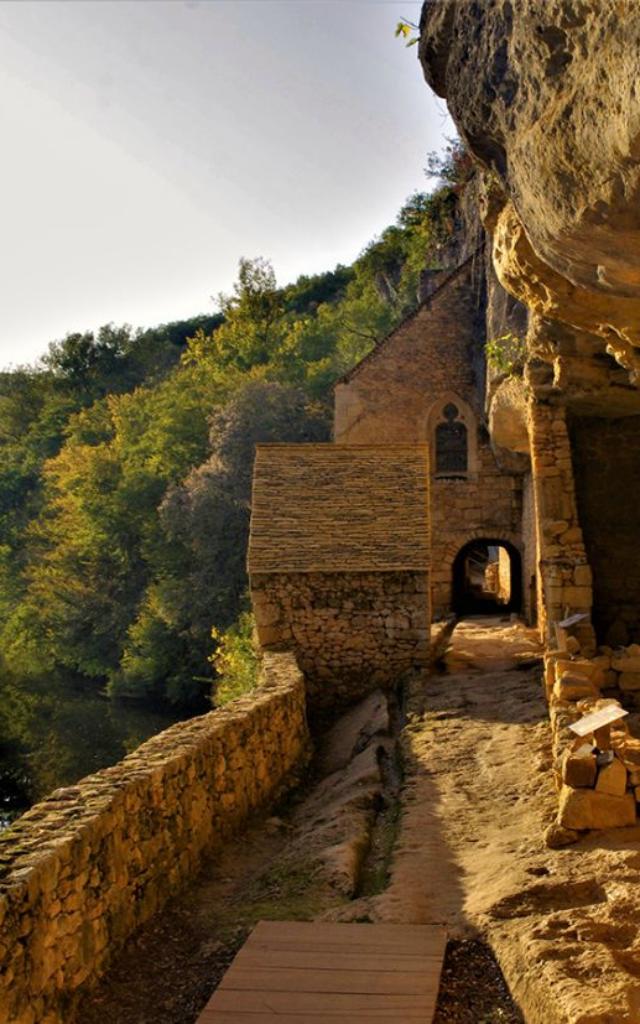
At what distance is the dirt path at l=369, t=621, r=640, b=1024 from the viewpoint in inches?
189

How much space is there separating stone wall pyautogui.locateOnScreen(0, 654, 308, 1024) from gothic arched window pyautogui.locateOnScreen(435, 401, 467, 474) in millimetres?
14594

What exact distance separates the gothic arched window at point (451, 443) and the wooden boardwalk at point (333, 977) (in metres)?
18.4

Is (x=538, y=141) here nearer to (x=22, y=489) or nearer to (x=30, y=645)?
(x=30, y=645)

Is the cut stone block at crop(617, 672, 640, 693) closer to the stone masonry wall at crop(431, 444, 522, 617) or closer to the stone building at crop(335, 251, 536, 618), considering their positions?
the stone masonry wall at crop(431, 444, 522, 617)

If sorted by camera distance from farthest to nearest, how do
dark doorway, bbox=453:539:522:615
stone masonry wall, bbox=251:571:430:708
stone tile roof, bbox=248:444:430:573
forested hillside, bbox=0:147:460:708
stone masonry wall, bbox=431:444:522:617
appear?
forested hillside, bbox=0:147:460:708
dark doorway, bbox=453:539:522:615
stone masonry wall, bbox=431:444:522:617
stone tile roof, bbox=248:444:430:573
stone masonry wall, bbox=251:571:430:708

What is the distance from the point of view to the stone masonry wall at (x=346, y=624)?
14828mm

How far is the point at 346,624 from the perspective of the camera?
49.0ft

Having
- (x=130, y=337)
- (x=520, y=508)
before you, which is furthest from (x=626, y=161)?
(x=130, y=337)

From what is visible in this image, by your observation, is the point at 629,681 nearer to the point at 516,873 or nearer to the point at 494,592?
the point at 516,873

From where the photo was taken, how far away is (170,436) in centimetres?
3775

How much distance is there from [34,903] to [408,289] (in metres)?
41.0

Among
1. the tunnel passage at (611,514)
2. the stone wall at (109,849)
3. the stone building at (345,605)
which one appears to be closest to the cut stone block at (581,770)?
the stone wall at (109,849)

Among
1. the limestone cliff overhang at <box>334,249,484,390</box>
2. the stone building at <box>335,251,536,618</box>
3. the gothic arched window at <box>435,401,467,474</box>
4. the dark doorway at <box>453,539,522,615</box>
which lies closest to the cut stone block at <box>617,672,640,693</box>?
the dark doorway at <box>453,539,522,615</box>

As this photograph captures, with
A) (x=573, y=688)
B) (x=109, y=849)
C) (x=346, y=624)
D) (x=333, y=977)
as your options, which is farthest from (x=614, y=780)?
(x=346, y=624)
